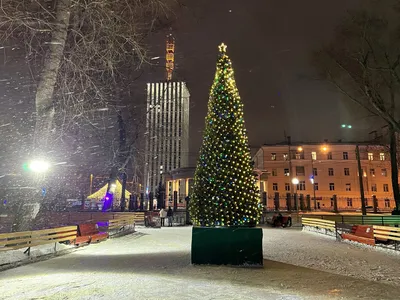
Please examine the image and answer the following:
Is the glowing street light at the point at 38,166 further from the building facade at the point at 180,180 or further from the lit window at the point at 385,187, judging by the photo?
the lit window at the point at 385,187

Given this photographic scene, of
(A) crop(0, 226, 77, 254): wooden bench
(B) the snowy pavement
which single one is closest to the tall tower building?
(A) crop(0, 226, 77, 254): wooden bench

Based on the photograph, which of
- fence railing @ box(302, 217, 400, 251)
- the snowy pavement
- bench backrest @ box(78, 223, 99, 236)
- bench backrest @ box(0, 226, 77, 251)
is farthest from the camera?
bench backrest @ box(78, 223, 99, 236)

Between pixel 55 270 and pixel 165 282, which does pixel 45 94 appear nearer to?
pixel 55 270

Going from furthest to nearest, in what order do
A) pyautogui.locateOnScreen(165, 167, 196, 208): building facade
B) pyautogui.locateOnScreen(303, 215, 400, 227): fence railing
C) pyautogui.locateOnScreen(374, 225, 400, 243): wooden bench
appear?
pyautogui.locateOnScreen(165, 167, 196, 208): building facade, pyautogui.locateOnScreen(303, 215, 400, 227): fence railing, pyautogui.locateOnScreen(374, 225, 400, 243): wooden bench

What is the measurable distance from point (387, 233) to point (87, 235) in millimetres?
13402

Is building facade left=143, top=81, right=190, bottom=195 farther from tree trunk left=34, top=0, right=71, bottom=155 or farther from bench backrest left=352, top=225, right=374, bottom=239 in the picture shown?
bench backrest left=352, top=225, right=374, bottom=239

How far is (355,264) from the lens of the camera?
380 inches

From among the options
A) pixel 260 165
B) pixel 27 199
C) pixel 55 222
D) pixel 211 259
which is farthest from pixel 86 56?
pixel 260 165

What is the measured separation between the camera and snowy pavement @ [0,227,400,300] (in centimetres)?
624

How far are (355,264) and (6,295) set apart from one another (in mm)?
9414

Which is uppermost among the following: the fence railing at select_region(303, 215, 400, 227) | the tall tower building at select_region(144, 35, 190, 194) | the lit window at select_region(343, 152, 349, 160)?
the lit window at select_region(343, 152, 349, 160)

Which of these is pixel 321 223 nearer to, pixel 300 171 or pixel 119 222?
pixel 119 222

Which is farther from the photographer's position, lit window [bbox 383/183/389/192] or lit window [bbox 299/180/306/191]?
lit window [bbox 299/180/306/191]

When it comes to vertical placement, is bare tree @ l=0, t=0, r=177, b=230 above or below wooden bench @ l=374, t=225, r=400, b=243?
above
